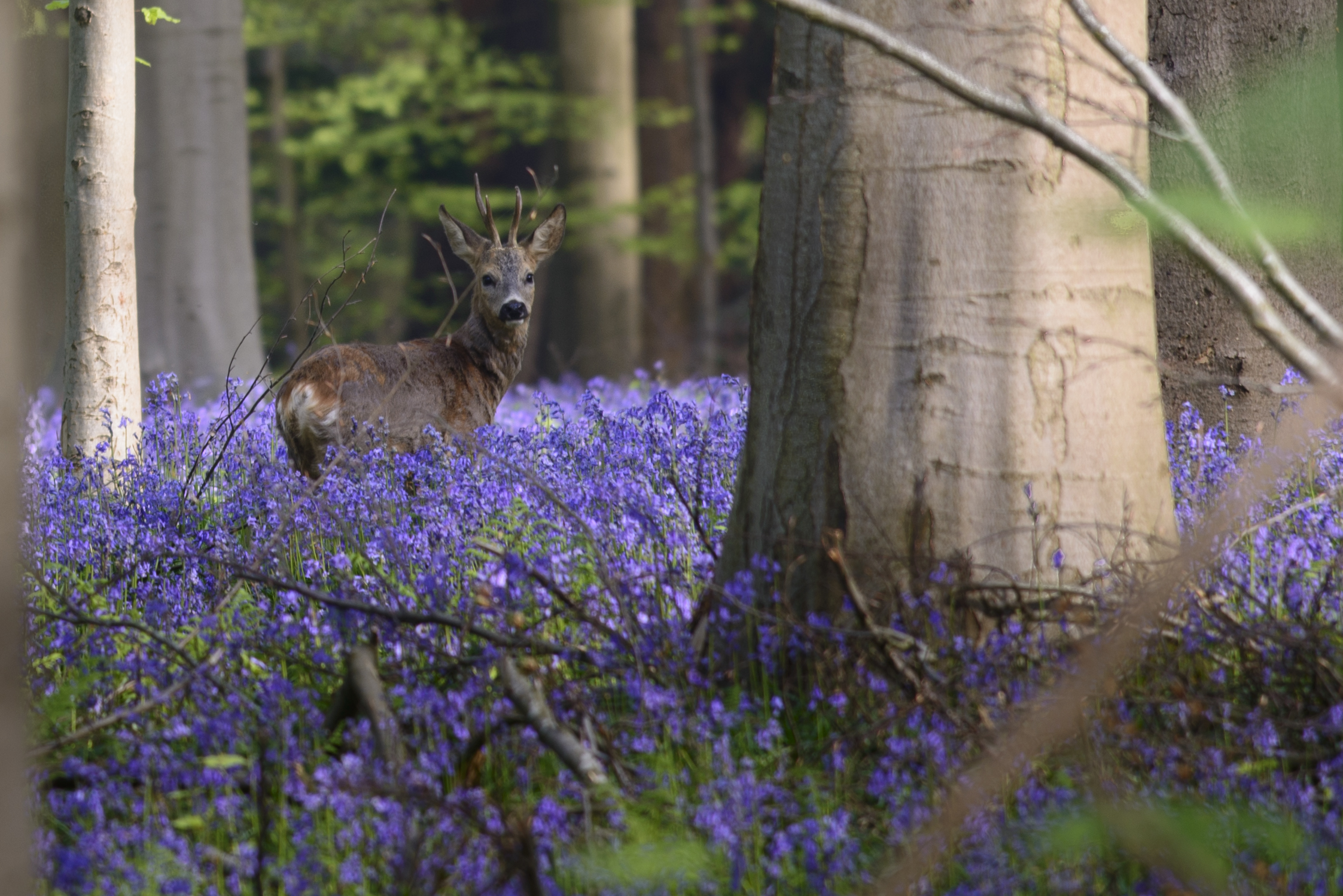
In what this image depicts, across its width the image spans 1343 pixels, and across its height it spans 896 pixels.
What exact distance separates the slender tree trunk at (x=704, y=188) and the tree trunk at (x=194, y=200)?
765 centimetres

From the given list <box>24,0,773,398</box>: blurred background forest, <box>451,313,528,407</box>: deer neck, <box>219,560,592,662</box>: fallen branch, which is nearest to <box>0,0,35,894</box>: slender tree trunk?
<box>219,560,592,662</box>: fallen branch

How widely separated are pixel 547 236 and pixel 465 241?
0.49 metres

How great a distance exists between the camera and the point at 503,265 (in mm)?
7184

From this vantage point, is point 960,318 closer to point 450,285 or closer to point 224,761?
point 224,761

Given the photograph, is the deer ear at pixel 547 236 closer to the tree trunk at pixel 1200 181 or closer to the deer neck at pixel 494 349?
the deer neck at pixel 494 349

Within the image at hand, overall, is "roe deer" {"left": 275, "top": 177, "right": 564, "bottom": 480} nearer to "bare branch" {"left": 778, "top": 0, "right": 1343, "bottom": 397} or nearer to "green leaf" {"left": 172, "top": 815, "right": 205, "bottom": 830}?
"green leaf" {"left": 172, "top": 815, "right": 205, "bottom": 830}

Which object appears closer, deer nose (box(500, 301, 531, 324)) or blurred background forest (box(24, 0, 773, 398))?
deer nose (box(500, 301, 531, 324))

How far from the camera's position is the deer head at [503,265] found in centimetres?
704

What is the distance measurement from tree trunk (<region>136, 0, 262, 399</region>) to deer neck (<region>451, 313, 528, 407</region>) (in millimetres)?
3024

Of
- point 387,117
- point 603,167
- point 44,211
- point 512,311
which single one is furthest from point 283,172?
point 512,311

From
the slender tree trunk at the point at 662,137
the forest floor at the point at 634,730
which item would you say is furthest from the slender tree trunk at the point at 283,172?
the forest floor at the point at 634,730

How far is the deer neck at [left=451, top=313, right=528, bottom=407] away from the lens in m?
7.11

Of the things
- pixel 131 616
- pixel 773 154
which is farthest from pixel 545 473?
pixel 773 154

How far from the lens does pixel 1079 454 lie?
10.1ft
